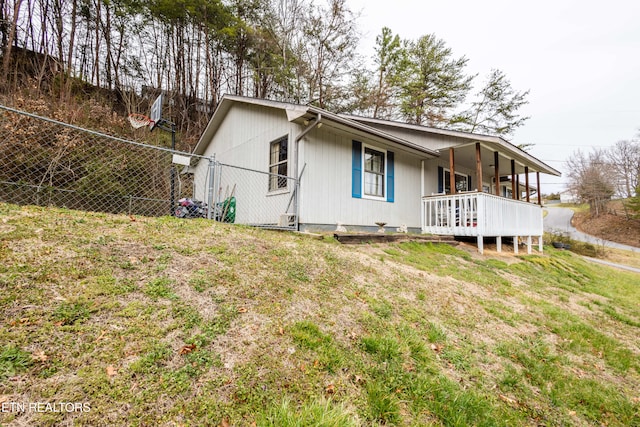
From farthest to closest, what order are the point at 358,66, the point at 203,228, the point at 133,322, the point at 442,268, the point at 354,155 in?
1. the point at 358,66
2. the point at 354,155
3. the point at 442,268
4. the point at 203,228
5. the point at 133,322

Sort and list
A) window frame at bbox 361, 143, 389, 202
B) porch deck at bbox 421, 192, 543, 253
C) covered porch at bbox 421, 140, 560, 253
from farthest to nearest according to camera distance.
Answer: covered porch at bbox 421, 140, 560, 253 → porch deck at bbox 421, 192, 543, 253 → window frame at bbox 361, 143, 389, 202

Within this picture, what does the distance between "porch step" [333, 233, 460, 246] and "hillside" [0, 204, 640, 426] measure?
70.0 inches

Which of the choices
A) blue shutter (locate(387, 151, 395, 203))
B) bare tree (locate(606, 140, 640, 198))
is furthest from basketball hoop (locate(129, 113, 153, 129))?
bare tree (locate(606, 140, 640, 198))

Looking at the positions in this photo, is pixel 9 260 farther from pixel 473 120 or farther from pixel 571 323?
pixel 473 120

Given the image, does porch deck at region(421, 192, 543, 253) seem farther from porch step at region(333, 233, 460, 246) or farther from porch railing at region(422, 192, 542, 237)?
porch step at region(333, 233, 460, 246)

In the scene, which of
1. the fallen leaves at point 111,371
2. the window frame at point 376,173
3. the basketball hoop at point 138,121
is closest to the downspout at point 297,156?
the window frame at point 376,173

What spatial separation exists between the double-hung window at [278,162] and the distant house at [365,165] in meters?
0.03

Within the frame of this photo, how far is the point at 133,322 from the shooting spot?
1.92 metres

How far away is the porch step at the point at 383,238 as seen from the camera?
19.2ft

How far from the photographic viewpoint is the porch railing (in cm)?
764

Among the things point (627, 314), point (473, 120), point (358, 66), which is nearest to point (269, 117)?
point (627, 314)

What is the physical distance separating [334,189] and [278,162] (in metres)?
1.68

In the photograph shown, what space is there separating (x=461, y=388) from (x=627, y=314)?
5193mm

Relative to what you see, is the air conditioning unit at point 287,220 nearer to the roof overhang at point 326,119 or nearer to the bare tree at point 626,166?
the roof overhang at point 326,119
